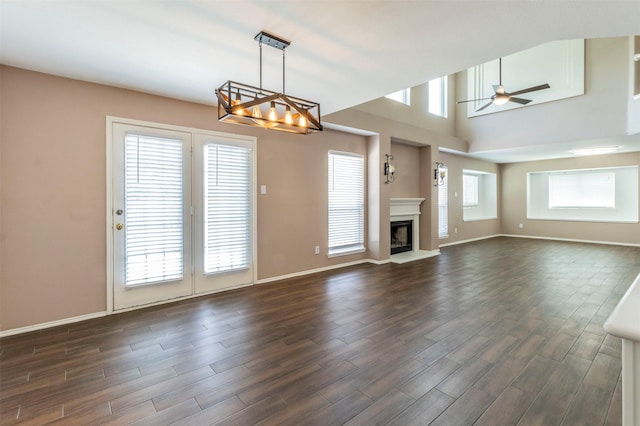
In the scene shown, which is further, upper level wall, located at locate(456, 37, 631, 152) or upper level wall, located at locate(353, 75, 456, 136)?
upper level wall, located at locate(353, 75, 456, 136)

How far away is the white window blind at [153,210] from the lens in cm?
336

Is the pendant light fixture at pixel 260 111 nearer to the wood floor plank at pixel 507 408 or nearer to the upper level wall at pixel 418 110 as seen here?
the wood floor plank at pixel 507 408

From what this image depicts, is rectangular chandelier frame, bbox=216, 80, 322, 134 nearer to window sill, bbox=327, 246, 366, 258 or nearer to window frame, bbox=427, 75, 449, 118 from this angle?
window sill, bbox=327, 246, 366, 258

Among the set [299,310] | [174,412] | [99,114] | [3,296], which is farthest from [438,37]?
[3,296]

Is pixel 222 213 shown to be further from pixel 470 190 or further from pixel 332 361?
pixel 470 190

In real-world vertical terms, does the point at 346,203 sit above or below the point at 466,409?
above

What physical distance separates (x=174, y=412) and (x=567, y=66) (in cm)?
902

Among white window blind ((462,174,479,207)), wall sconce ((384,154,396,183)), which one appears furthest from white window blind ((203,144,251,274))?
white window blind ((462,174,479,207))

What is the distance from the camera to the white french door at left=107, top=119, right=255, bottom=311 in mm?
3324

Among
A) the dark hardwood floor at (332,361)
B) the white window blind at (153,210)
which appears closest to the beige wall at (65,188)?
the white window blind at (153,210)

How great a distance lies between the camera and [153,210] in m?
3.50

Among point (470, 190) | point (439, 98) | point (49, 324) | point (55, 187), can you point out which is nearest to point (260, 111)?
point (55, 187)

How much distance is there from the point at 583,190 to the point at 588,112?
11.5ft

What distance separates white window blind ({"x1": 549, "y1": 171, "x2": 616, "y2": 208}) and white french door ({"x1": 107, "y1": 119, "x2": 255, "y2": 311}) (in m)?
9.53
